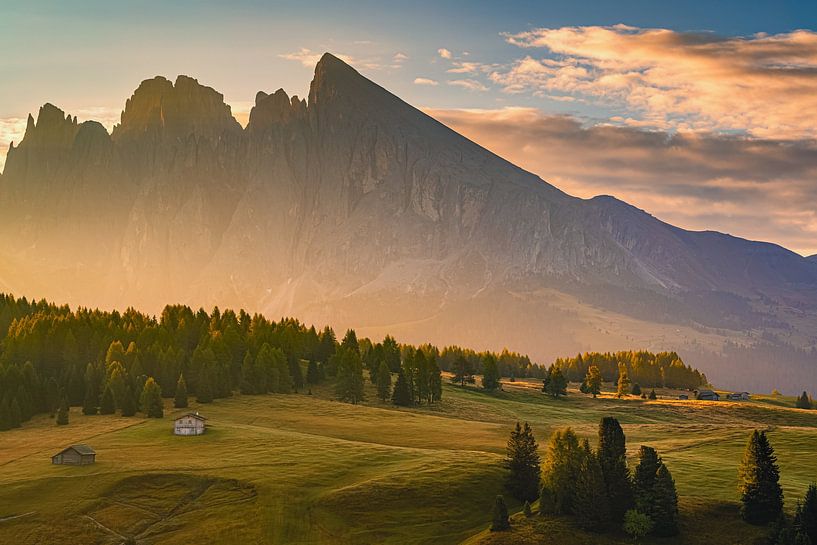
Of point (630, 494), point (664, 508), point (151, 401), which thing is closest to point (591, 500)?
point (630, 494)

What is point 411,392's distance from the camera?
166375 mm

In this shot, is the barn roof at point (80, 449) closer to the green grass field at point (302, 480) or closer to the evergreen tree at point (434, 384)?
the green grass field at point (302, 480)

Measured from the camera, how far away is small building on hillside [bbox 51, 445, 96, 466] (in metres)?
98.2

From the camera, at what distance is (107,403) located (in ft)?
451

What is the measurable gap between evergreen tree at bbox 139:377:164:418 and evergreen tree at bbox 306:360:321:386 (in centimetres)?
4242

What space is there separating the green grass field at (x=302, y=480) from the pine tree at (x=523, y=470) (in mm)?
1936

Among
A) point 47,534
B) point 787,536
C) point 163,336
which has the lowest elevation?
point 47,534

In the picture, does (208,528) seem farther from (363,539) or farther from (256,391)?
(256,391)

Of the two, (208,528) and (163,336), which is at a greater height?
(163,336)

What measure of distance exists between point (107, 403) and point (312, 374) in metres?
47.1

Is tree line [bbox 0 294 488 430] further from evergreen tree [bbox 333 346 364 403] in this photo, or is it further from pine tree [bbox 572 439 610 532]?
pine tree [bbox 572 439 610 532]

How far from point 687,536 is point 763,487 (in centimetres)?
897

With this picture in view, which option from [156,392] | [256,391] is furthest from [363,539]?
[256,391]

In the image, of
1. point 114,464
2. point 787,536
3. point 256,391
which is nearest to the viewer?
point 787,536
